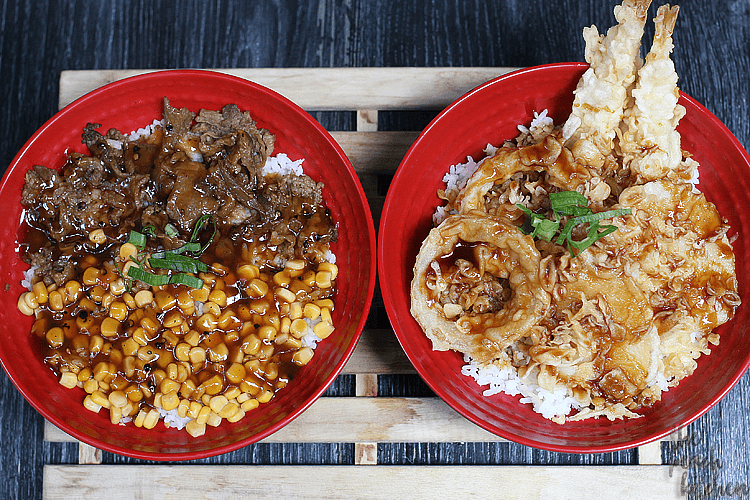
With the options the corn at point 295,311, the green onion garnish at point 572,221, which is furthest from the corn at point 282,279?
the green onion garnish at point 572,221

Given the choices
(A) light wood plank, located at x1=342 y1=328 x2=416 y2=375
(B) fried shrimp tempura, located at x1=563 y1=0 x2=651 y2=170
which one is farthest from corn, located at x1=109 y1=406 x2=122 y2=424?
(B) fried shrimp tempura, located at x1=563 y1=0 x2=651 y2=170

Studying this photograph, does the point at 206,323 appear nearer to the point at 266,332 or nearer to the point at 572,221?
the point at 266,332

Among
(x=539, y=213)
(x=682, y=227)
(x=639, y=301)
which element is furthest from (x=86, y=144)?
(x=682, y=227)

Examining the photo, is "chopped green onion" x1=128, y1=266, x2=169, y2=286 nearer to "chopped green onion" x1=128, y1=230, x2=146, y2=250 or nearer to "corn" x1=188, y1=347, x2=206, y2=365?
"chopped green onion" x1=128, y1=230, x2=146, y2=250

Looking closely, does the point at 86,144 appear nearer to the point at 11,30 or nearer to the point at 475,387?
the point at 11,30

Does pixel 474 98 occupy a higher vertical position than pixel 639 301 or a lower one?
higher

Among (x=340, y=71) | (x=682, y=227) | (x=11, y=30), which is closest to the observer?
(x=682, y=227)
